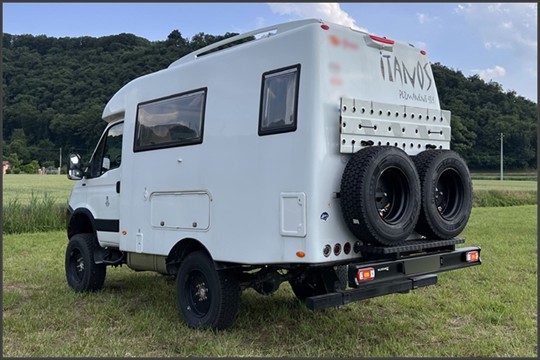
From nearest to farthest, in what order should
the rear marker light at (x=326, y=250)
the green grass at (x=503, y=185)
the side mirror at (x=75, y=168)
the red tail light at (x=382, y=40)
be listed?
the rear marker light at (x=326, y=250)
the red tail light at (x=382, y=40)
the side mirror at (x=75, y=168)
the green grass at (x=503, y=185)

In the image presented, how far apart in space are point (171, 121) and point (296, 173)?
2.03m

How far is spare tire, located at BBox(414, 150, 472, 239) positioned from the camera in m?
4.74

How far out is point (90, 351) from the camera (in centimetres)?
477

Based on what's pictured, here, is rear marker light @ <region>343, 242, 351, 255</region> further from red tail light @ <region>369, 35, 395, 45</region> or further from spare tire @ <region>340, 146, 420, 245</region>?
red tail light @ <region>369, 35, 395, 45</region>

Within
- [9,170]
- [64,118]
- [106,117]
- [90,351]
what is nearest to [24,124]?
[9,170]

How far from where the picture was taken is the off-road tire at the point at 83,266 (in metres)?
7.08

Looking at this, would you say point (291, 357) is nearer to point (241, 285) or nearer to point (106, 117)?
point (241, 285)

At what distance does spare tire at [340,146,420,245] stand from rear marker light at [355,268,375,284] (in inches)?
10.1

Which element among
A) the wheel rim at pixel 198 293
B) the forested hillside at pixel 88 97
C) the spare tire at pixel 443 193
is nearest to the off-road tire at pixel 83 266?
the wheel rim at pixel 198 293

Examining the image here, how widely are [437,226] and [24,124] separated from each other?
37.8 m

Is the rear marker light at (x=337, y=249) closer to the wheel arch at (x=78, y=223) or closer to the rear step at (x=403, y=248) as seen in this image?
the rear step at (x=403, y=248)

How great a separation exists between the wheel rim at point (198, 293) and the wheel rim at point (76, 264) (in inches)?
100

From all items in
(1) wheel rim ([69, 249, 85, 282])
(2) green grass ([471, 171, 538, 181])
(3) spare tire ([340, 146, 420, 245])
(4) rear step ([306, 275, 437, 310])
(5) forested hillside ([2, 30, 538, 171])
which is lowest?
(1) wheel rim ([69, 249, 85, 282])

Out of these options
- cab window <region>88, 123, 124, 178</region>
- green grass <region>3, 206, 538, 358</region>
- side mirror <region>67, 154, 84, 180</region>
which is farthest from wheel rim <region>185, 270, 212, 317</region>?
side mirror <region>67, 154, 84, 180</region>
